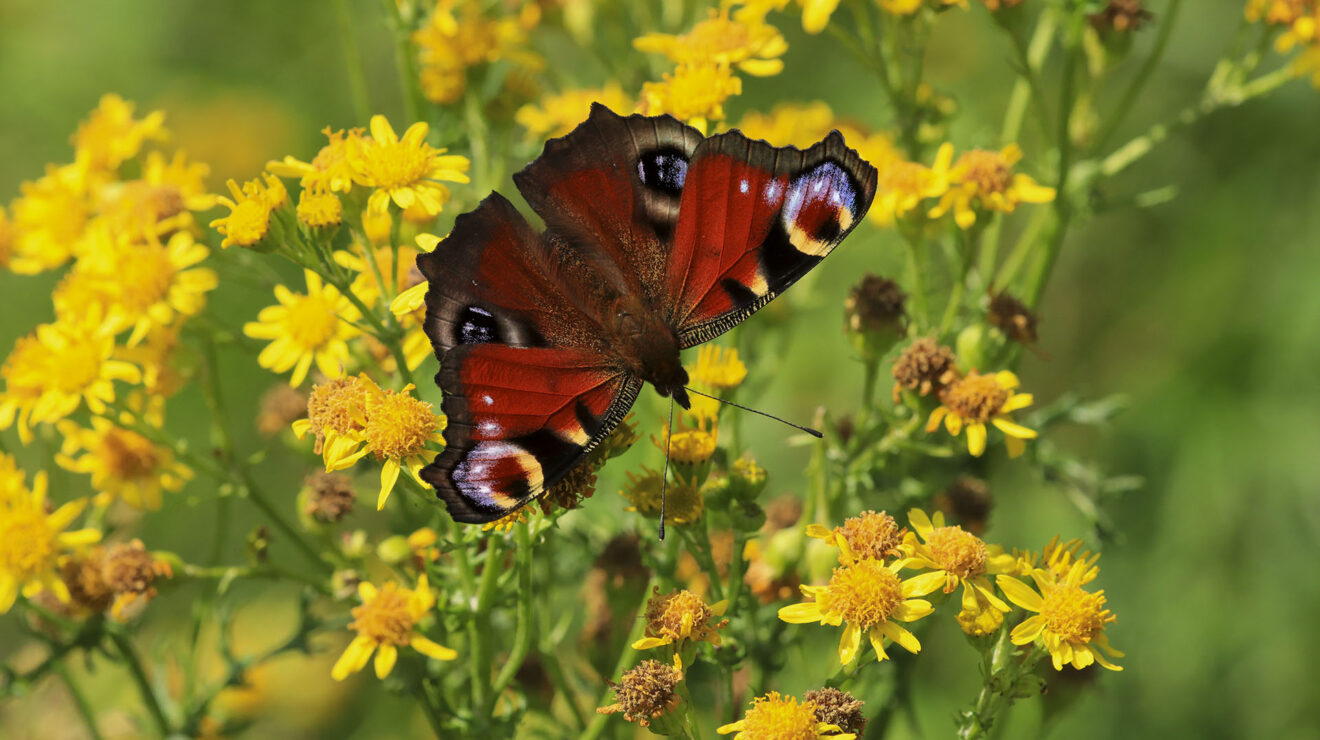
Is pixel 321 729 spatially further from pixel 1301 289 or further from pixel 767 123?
pixel 1301 289

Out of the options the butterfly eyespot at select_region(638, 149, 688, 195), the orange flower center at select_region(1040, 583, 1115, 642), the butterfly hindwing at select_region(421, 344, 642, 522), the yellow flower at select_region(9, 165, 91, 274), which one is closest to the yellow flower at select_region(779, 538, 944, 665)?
the orange flower center at select_region(1040, 583, 1115, 642)

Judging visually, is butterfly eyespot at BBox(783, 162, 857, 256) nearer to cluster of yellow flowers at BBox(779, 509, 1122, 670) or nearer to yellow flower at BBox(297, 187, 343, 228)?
cluster of yellow flowers at BBox(779, 509, 1122, 670)

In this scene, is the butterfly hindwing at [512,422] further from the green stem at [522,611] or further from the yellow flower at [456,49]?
the yellow flower at [456,49]

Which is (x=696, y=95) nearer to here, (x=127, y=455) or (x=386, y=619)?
(x=386, y=619)

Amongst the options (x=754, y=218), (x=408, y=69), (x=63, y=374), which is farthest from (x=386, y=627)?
(x=408, y=69)

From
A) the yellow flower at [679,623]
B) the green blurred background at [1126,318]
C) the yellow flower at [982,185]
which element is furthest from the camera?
the green blurred background at [1126,318]

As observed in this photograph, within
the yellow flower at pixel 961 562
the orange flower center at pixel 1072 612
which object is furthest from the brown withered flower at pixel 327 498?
the orange flower center at pixel 1072 612
